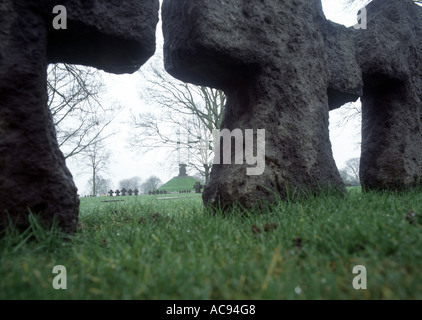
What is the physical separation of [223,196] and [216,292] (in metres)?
1.47

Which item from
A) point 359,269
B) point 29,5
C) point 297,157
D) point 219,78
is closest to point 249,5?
point 219,78

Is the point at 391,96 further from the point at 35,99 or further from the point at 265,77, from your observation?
the point at 35,99

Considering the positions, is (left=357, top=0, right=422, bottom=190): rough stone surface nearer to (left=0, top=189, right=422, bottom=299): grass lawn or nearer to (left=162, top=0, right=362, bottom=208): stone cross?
(left=162, top=0, right=362, bottom=208): stone cross

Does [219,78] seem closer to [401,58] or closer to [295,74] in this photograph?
[295,74]

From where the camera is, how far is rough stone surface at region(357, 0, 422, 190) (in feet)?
11.9

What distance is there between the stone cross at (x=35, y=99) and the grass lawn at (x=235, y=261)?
20cm

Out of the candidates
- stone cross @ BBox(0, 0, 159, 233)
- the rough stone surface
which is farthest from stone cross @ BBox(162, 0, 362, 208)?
the rough stone surface

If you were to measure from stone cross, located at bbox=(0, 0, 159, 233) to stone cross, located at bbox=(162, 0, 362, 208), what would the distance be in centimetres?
64

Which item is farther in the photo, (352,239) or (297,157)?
(297,157)

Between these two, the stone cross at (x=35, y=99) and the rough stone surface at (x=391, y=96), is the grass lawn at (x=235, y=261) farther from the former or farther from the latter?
the rough stone surface at (x=391, y=96)

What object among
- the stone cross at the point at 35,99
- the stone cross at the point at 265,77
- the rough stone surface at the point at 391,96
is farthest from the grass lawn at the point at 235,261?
the rough stone surface at the point at 391,96

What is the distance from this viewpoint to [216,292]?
115 centimetres

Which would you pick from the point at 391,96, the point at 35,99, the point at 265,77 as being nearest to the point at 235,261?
the point at 35,99

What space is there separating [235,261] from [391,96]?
373cm
